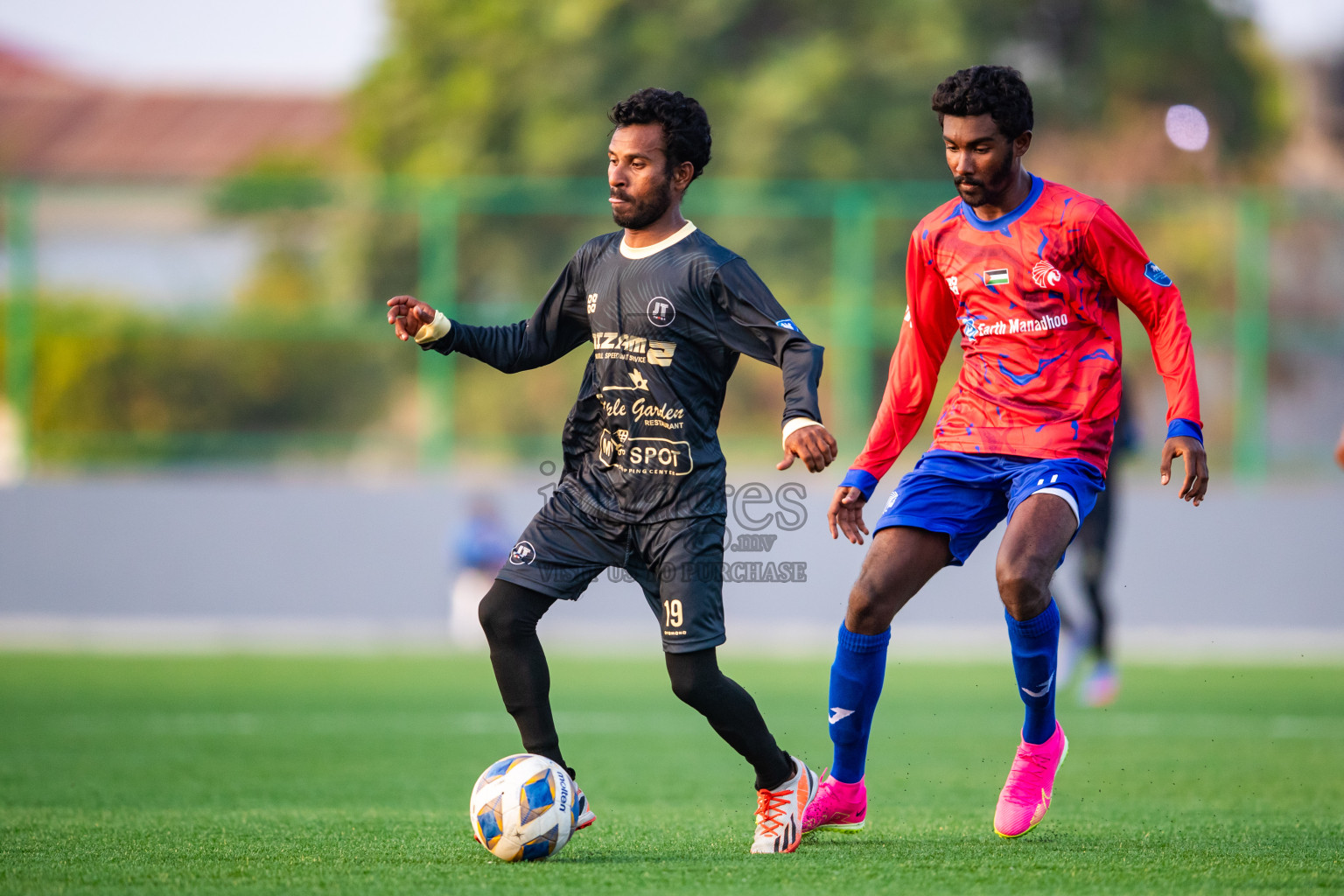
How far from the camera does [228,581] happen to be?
50.6 ft

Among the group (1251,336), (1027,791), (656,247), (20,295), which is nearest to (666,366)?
(656,247)

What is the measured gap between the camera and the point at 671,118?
15.6 feet

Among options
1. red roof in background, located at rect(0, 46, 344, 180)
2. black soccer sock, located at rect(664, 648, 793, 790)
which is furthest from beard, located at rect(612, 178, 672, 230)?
red roof in background, located at rect(0, 46, 344, 180)

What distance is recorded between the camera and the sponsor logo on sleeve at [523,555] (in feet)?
15.5

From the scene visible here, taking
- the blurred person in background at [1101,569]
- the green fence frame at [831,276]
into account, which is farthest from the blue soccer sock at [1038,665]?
the green fence frame at [831,276]

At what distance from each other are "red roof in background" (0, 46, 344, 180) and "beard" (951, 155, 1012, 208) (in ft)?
116

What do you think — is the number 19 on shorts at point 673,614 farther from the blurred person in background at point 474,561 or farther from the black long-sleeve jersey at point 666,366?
the blurred person in background at point 474,561

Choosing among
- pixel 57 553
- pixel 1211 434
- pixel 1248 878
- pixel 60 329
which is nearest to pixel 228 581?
pixel 57 553

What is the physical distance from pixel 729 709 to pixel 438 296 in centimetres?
1236

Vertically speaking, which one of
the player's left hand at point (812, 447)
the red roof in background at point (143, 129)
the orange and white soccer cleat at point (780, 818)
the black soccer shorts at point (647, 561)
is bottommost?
the orange and white soccer cleat at point (780, 818)

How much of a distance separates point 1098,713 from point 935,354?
17.3ft

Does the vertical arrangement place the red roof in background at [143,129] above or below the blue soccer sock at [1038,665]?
above

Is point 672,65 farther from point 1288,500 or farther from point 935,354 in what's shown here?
point 935,354

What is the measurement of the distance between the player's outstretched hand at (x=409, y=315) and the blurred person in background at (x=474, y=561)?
9660mm
